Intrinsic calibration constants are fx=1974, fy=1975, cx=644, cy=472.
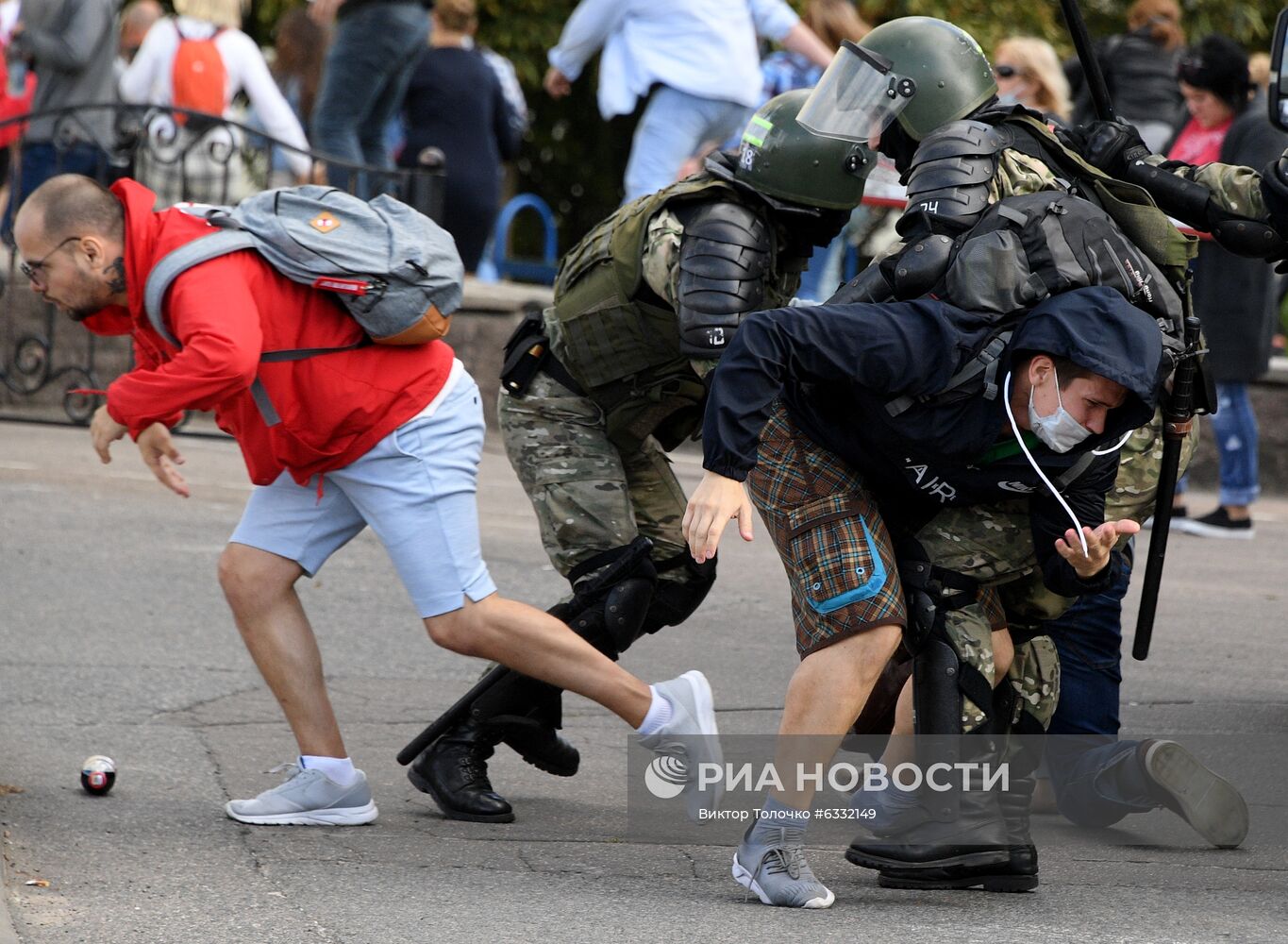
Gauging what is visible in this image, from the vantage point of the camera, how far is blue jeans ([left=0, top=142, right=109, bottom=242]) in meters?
9.91

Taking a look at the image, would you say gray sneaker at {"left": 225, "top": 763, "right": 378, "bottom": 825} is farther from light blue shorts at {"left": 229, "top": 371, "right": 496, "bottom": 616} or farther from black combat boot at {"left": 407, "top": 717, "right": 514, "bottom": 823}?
light blue shorts at {"left": 229, "top": 371, "right": 496, "bottom": 616}

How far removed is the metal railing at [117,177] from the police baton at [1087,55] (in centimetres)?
544

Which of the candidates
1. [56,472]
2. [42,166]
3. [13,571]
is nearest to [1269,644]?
[13,571]

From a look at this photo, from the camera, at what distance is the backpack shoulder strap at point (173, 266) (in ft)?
13.7

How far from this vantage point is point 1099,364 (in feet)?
12.1

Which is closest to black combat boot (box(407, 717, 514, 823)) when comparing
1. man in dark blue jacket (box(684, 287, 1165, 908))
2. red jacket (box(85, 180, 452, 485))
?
red jacket (box(85, 180, 452, 485))

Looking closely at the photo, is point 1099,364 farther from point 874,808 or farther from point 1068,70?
point 1068,70

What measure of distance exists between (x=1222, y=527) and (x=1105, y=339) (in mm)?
5480

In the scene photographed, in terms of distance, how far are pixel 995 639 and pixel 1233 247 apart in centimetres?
117

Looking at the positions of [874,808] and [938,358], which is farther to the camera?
[874,808]

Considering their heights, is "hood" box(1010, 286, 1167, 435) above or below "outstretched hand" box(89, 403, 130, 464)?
above

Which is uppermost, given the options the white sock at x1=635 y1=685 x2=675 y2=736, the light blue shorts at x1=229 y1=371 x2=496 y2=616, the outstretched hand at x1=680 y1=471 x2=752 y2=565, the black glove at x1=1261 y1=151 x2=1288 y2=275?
the black glove at x1=1261 y1=151 x2=1288 y2=275

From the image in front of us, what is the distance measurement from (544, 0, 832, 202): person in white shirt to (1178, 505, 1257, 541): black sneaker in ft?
A: 9.14

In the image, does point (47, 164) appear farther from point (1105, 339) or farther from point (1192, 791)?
point (1105, 339)
